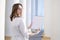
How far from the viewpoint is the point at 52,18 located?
241 cm

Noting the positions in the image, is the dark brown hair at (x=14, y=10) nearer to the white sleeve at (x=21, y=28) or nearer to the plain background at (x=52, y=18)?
the white sleeve at (x=21, y=28)

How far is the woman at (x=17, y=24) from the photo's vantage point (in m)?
1.97

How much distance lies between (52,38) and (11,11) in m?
0.95

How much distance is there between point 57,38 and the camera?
2.43 m

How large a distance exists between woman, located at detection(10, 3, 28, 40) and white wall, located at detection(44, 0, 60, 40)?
20.8 inches

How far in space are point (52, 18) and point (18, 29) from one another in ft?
2.53

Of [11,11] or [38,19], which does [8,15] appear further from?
[38,19]

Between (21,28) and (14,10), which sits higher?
(14,10)

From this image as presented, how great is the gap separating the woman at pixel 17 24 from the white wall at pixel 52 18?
53 cm

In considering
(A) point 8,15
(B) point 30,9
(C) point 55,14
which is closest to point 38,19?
(B) point 30,9

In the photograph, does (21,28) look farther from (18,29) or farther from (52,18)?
(52,18)
